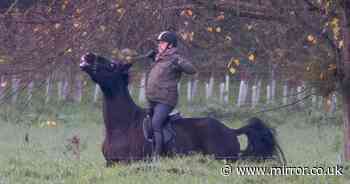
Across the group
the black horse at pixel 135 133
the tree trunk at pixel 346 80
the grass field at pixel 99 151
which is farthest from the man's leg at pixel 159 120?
the tree trunk at pixel 346 80

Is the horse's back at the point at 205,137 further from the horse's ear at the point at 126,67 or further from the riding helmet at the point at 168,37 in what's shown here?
the riding helmet at the point at 168,37

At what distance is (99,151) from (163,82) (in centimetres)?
498

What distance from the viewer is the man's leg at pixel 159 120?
10.6 m

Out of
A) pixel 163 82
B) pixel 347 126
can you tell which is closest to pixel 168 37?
pixel 163 82

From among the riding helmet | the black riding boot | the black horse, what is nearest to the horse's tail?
the black horse

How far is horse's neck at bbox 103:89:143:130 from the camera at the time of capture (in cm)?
1095

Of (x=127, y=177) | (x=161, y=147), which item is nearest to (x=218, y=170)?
(x=127, y=177)

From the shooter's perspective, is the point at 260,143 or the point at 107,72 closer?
the point at 107,72

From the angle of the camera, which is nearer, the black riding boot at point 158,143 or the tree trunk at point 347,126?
the black riding boot at point 158,143

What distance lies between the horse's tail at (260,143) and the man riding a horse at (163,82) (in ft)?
4.69

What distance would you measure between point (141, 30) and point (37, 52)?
137 centimetres

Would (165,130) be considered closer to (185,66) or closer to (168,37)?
(185,66)

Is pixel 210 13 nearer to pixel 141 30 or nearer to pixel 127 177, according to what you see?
pixel 141 30

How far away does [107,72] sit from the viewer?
11008mm
